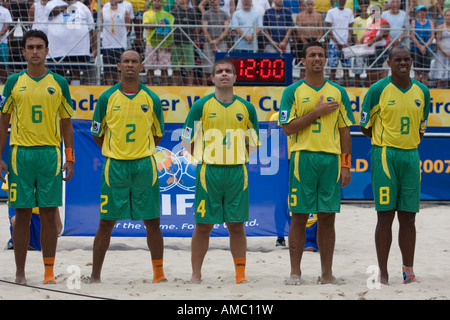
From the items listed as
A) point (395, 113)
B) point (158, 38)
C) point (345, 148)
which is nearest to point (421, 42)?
point (158, 38)

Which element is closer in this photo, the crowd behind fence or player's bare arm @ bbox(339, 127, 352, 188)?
player's bare arm @ bbox(339, 127, 352, 188)

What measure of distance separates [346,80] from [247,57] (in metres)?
4.07

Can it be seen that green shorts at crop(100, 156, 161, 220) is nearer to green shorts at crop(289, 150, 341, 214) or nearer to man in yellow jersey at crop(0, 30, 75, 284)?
man in yellow jersey at crop(0, 30, 75, 284)

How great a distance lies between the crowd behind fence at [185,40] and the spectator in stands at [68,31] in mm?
16

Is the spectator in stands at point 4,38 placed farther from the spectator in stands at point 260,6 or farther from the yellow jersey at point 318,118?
the yellow jersey at point 318,118

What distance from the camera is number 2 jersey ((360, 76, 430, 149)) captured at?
6289 millimetres

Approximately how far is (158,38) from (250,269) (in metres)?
6.20

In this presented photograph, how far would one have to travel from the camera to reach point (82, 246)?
8.30 meters

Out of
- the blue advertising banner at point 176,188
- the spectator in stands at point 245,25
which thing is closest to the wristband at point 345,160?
the blue advertising banner at point 176,188

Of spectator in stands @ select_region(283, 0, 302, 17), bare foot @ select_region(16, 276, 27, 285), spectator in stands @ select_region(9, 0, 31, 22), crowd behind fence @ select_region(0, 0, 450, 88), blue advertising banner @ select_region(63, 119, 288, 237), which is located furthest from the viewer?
spectator in stands @ select_region(283, 0, 302, 17)

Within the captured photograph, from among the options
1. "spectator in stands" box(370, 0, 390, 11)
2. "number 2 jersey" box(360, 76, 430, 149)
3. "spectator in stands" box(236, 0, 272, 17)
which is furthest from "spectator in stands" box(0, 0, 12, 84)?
"number 2 jersey" box(360, 76, 430, 149)

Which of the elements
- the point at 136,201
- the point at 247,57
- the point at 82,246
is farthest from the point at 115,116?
the point at 247,57

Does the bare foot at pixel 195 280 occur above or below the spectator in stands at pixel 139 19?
below

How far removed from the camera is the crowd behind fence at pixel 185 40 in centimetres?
1200
